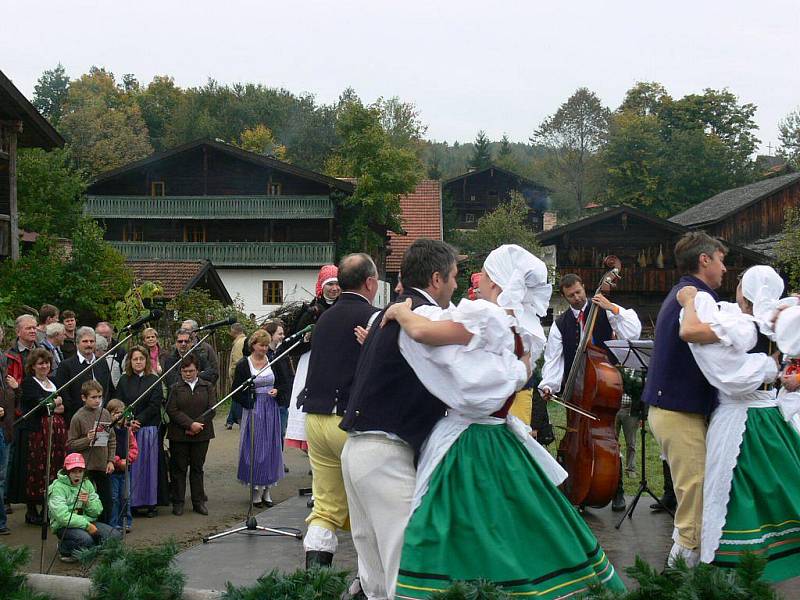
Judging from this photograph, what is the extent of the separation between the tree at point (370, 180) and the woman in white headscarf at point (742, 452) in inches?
1311

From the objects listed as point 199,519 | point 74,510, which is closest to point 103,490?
point 74,510

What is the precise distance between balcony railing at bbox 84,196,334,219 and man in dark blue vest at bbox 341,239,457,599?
3500 cm

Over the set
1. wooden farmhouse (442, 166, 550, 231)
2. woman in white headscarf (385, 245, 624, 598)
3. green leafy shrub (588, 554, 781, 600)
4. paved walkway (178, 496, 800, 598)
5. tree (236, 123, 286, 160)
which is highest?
tree (236, 123, 286, 160)

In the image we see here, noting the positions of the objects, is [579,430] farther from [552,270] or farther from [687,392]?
[552,270]

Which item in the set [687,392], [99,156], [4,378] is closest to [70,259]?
[4,378]

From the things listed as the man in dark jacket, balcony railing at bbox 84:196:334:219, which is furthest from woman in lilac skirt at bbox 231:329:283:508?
balcony railing at bbox 84:196:334:219

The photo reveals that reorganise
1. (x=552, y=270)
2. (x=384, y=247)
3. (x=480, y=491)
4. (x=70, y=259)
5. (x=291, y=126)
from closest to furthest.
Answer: (x=480, y=491) < (x=70, y=259) < (x=552, y=270) < (x=384, y=247) < (x=291, y=126)

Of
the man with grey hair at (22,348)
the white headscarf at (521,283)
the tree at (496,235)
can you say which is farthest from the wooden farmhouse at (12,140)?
the tree at (496,235)

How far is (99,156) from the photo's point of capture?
203 ft

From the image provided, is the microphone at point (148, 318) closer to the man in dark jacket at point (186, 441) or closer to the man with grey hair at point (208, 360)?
the man in dark jacket at point (186, 441)

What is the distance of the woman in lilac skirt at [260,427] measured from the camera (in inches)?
374

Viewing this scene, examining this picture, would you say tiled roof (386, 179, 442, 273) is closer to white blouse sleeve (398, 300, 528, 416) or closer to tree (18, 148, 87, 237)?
tree (18, 148, 87, 237)

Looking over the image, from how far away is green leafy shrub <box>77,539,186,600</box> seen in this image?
4.65 meters

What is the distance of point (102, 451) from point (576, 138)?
70.6m
